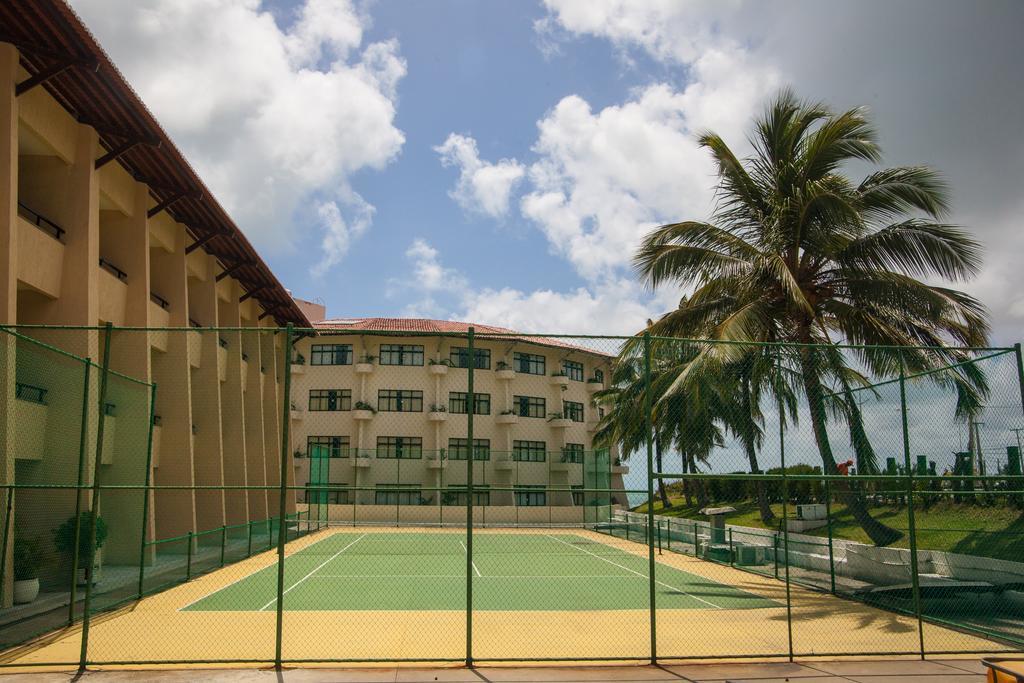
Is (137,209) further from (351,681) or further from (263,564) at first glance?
(351,681)

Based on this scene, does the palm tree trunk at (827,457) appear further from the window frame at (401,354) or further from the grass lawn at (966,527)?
the window frame at (401,354)

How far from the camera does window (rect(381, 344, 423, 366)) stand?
47.3 metres

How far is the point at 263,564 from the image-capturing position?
909 inches

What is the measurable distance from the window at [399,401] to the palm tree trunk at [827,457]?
32454 millimetres

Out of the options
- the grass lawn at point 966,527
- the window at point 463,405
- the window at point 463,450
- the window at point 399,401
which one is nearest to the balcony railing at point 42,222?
the grass lawn at point 966,527

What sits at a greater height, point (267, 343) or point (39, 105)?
point (39, 105)

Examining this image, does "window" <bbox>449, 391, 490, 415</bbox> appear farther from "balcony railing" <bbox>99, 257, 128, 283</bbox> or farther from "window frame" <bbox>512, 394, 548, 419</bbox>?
"balcony railing" <bbox>99, 257, 128, 283</bbox>

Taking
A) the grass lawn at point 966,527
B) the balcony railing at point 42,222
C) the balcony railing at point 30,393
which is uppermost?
the balcony railing at point 42,222

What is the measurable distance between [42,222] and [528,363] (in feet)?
115

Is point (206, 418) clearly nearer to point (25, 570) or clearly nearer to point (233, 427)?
point (233, 427)

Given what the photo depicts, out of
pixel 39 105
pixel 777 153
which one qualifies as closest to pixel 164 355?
pixel 39 105

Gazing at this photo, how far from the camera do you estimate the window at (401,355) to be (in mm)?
47344

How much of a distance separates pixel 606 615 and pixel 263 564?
1298cm

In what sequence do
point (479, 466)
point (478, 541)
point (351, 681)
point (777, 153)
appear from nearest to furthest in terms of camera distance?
point (351, 681)
point (777, 153)
point (478, 541)
point (479, 466)
